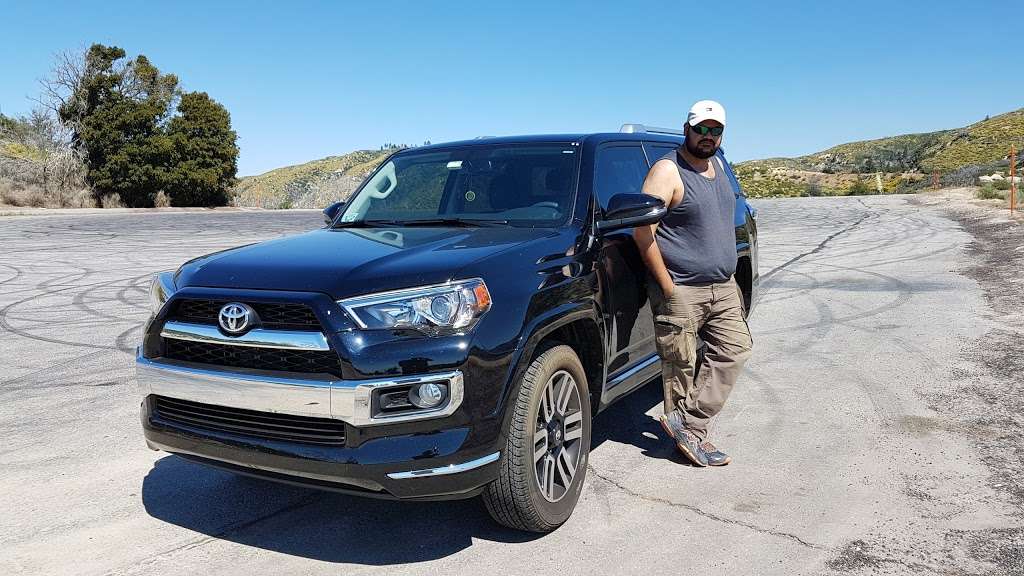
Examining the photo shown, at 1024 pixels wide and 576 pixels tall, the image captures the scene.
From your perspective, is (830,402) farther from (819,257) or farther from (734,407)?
(819,257)

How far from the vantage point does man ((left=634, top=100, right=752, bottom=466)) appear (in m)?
4.44

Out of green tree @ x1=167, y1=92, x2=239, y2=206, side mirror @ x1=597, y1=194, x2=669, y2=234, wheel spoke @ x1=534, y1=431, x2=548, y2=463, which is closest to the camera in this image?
wheel spoke @ x1=534, y1=431, x2=548, y2=463

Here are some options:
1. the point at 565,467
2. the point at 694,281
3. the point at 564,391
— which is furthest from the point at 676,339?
the point at 565,467

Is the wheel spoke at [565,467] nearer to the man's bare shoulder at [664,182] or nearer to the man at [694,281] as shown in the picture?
the man at [694,281]

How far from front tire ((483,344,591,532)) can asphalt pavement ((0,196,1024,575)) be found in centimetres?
17

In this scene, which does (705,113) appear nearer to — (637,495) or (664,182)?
(664,182)

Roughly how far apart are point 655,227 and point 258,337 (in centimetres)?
226

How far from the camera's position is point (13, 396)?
6.00 m

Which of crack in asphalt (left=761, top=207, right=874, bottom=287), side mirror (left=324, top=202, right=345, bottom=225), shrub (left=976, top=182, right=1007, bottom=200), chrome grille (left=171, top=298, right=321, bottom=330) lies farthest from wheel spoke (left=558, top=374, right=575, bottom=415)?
shrub (left=976, top=182, right=1007, bottom=200)

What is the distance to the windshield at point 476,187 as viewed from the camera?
451 cm

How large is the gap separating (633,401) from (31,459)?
3904 millimetres

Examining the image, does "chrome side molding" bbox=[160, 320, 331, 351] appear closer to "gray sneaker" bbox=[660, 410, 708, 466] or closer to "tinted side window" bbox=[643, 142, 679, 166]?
"gray sneaker" bbox=[660, 410, 708, 466]

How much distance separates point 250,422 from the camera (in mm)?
3348

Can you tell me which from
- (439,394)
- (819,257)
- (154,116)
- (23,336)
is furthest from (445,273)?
(154,116)
